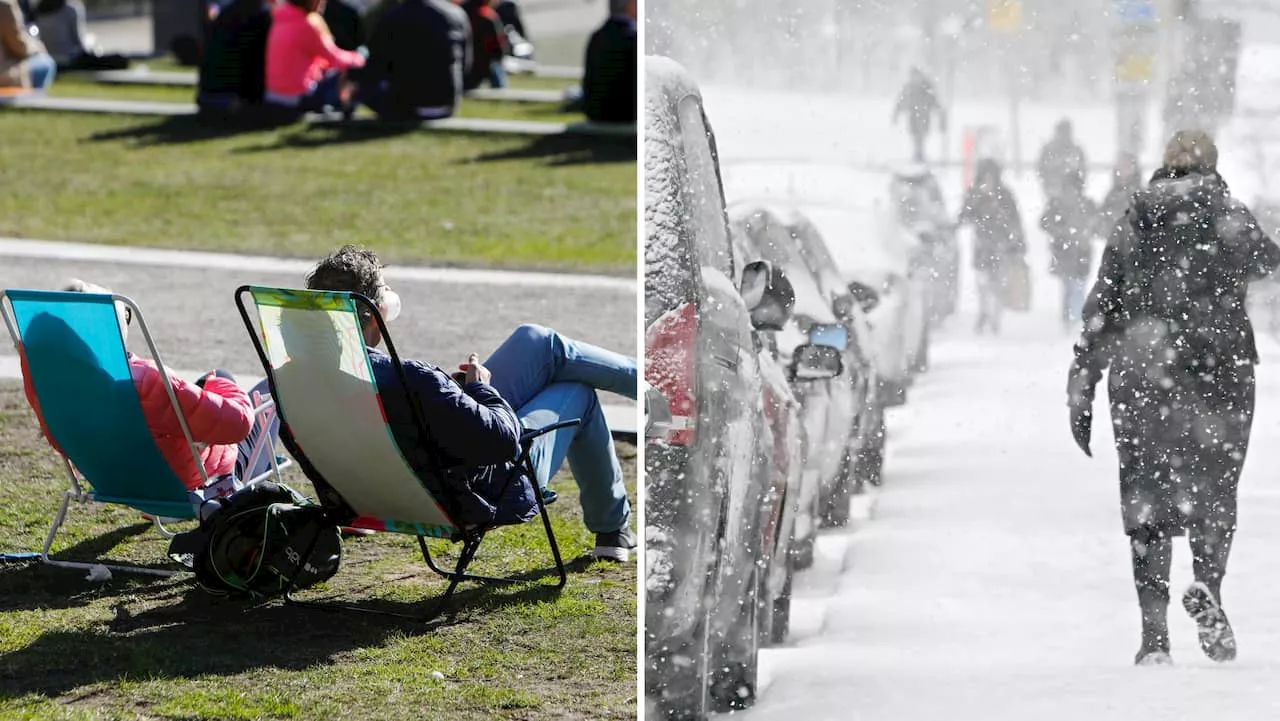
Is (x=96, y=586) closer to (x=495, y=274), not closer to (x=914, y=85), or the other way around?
(x=914, y=85)

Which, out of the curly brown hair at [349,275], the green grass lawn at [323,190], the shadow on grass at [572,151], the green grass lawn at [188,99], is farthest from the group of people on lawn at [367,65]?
the curly brown hair at [349,275]

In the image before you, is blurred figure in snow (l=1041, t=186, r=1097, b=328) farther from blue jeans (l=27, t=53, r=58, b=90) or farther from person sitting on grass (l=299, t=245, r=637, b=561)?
blue jeans (l=27, t=53, r=58, b=90)

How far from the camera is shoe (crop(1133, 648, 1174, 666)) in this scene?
3.85 meters

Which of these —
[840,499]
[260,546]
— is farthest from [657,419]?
[260,546]

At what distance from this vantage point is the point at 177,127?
56.2 ft

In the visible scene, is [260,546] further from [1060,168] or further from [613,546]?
[1060,168]

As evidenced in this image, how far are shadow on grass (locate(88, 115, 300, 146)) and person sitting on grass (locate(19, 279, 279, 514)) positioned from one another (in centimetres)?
1110

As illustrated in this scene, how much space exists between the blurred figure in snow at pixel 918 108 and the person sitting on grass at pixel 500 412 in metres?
1.60

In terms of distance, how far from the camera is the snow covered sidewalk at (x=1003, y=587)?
384 centimetres

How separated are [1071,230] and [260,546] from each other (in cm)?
240

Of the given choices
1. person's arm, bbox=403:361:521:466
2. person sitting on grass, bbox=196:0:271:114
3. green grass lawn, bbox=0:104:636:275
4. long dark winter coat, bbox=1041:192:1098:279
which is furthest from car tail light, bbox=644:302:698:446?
person sitting on grass, bbox=196:0:271:114

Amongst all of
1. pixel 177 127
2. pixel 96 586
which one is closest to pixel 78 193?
pixel 177 127

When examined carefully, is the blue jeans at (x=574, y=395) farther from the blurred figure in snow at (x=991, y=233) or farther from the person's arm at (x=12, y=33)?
the person's arm at (x=12, y=33)

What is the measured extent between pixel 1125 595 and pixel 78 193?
35.7ft
